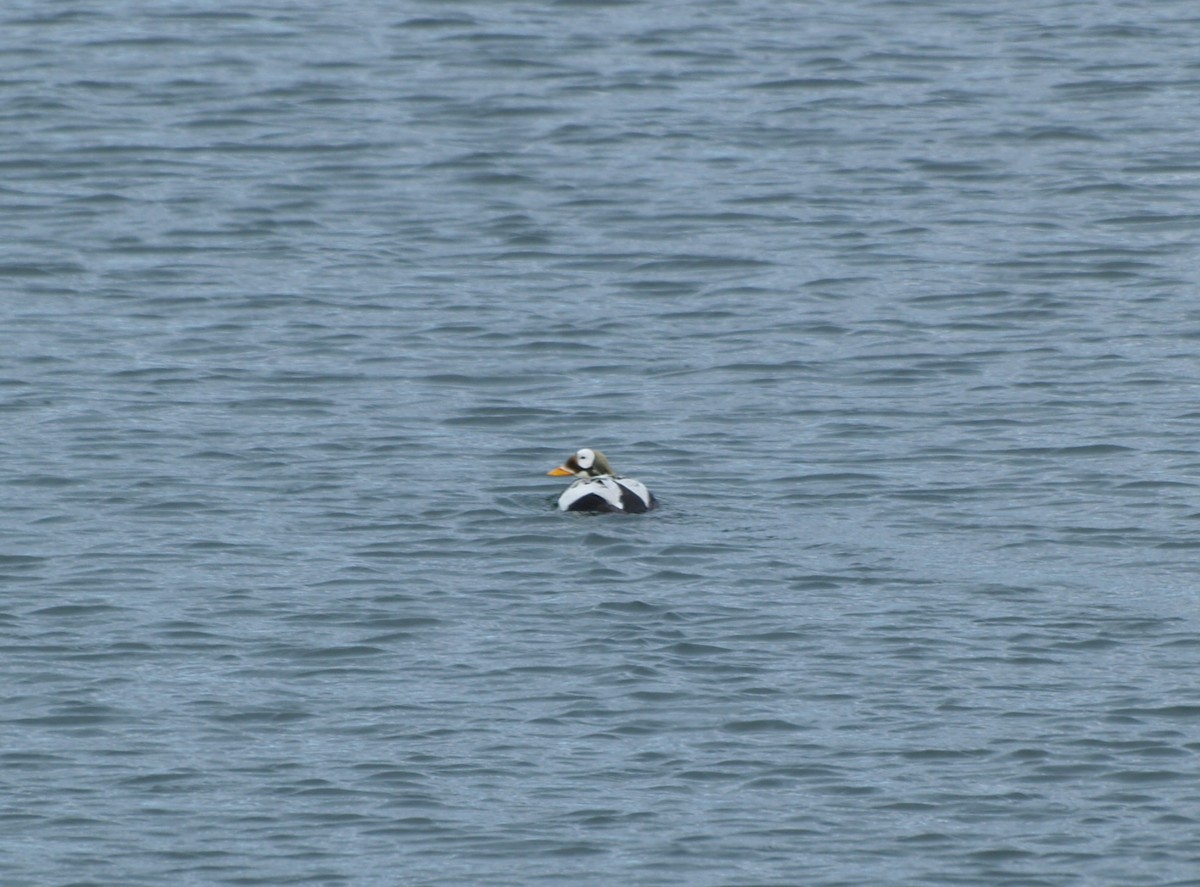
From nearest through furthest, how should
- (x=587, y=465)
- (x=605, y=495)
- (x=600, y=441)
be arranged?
(x=605, y=495), (x=587, y=465), (x=600, y=441)

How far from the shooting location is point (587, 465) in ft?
62.3

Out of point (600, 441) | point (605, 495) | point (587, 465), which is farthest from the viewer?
point (600, 441)

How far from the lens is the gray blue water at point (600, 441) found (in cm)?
1323

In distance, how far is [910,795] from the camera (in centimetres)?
1320

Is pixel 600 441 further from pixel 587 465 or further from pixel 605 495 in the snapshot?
pixel 605 495

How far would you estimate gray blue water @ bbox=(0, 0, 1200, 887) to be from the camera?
13.2 metres

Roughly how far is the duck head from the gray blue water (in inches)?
16.6

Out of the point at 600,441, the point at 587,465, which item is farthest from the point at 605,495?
the point at 600,441

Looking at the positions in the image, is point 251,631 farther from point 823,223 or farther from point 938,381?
point 823,223

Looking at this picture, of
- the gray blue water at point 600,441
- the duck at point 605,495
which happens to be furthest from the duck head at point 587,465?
the gray blue water at point 600,441

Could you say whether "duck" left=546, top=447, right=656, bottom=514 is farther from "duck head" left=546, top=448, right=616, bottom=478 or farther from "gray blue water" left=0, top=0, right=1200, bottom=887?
"gray blue water" left=0, top=0, right=1200, bottom=887

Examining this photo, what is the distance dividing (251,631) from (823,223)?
12.1 m

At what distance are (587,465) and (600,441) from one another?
4.81 feet

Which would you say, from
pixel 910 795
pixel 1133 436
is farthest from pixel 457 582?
pixel 1133 436
